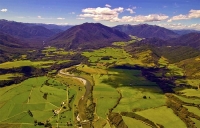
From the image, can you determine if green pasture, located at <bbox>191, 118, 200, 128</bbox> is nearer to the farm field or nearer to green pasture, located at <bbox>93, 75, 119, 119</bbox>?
the farm field

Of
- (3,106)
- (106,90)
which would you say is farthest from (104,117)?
(3,106)

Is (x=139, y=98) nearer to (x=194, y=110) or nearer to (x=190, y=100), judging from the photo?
(x=190, y=100)

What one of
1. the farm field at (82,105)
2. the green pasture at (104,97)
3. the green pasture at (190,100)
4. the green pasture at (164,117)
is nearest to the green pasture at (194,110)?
the farm field at (82,105)

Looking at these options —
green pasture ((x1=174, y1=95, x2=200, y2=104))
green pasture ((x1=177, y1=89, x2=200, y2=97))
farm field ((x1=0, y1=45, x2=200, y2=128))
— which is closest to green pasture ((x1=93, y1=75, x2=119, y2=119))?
farm field ((x1=0, y1=45, x2=200, y2=128))

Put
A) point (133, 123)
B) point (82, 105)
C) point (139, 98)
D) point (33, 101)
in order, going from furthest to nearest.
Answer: point (139, 98)
point (33, 101)
point (82, 105)
point (133, 123)

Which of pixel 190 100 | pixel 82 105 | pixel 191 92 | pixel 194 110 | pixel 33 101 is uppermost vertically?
pixel 191 92

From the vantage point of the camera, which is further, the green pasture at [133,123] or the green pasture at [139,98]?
the green pasture at [139,98]

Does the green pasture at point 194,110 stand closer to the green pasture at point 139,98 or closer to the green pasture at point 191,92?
the green pasture at point 139,98

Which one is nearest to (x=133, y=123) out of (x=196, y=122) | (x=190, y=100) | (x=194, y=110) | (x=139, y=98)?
(x=196, y=122)
